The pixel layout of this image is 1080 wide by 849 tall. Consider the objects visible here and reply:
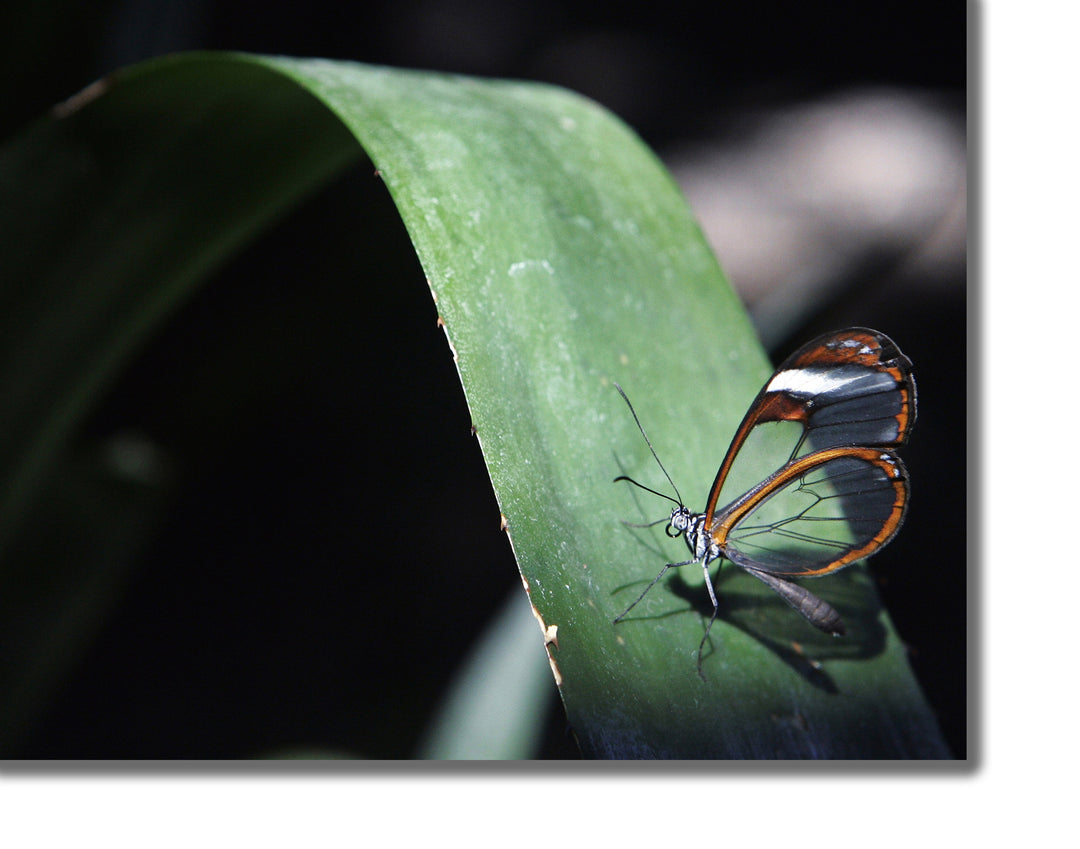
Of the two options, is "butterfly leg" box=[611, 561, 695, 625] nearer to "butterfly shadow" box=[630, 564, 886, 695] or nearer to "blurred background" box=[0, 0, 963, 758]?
"butterfly shadow" box=[630, 564, 886, 695]

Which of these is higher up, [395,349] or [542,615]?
[542,615]

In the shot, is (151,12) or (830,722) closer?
(830,722)

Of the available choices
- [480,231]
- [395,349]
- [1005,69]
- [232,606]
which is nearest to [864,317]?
[1005,69]

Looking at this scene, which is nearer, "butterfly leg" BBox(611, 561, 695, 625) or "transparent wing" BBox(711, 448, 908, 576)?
"butterfly leg" BBox(611, 561, 695, 625)

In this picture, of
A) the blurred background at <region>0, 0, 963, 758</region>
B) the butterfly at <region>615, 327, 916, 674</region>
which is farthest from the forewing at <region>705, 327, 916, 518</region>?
the blurred background at <region>0, 0, 963, 758</region>

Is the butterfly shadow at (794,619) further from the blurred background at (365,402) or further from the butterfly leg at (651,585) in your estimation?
the blurred background at (365,402)
